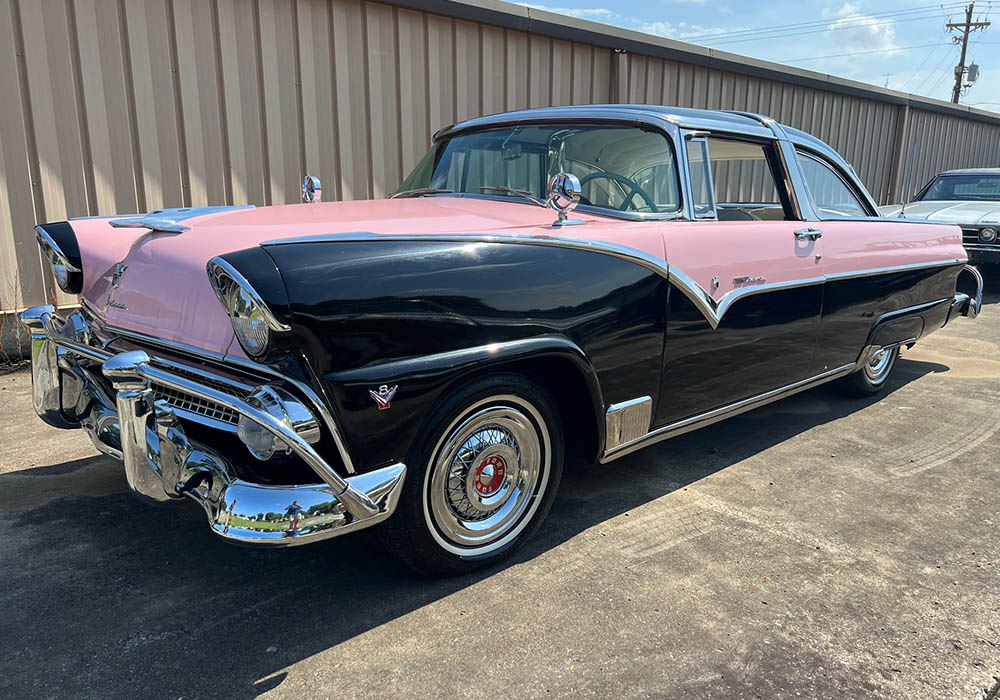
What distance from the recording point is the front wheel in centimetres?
237

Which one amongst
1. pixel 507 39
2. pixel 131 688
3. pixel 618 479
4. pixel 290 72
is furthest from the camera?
pixel 507 39

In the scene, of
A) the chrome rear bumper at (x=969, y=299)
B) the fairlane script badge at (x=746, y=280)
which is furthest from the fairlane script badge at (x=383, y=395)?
the chrome rear bumper at (x=969, y=299)

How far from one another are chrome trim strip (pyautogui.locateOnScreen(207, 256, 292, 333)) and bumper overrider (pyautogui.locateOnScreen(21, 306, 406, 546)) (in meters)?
0.23

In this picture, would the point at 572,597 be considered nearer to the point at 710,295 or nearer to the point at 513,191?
the point at 710,295

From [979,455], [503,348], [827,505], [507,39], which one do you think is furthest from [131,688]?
[507,39]

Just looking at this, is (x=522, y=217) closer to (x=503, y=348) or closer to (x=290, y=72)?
(x=503, y=348)

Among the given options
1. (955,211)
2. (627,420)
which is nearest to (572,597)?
(627,420)

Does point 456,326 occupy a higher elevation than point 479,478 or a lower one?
higher

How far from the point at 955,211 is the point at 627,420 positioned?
9058 millimetres

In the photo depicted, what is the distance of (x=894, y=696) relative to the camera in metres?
2.05

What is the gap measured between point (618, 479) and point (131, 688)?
2.26 m

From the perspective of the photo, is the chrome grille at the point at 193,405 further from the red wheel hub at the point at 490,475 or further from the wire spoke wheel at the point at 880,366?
the wire spoke wheel at the point at 880,366

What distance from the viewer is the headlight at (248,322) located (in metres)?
2.01

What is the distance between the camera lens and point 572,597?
2.51 metres
